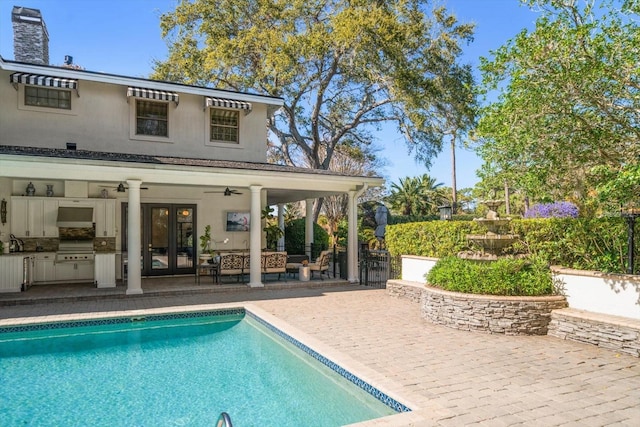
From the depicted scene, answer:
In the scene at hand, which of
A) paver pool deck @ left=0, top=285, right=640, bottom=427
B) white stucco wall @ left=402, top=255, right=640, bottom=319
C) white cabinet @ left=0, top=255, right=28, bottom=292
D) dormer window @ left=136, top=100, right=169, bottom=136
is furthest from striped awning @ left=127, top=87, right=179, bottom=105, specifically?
white stucco wall @ left=402, top=255, right=640, bottom=319

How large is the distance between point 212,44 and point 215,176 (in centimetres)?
1286

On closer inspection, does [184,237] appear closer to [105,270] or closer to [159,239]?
[159,239]

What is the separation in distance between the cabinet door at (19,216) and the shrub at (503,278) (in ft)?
41.5

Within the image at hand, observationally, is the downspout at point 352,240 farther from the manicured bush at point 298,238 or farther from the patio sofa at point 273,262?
the manicured bush at point 298,238

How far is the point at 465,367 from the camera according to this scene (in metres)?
6.06

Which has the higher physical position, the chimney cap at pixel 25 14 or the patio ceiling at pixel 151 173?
the chimney cap at pixel 25 14

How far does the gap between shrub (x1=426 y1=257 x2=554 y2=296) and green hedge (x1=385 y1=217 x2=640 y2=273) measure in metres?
0.39

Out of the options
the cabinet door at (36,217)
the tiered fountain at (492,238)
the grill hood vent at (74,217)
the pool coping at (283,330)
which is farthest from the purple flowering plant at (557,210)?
the cabinet door at (36,217)

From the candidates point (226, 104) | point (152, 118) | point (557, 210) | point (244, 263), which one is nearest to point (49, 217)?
point (152, 118)

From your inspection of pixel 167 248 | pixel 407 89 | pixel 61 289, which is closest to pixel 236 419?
pixel 61 289

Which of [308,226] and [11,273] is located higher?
[308,226]

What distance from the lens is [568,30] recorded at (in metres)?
6.46

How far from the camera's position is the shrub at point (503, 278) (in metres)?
8.34

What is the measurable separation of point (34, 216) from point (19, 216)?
0.39 m
